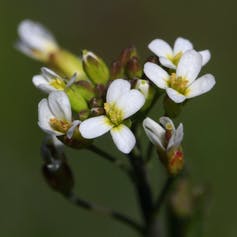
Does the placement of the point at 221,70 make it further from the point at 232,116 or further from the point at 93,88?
the point at 93,88

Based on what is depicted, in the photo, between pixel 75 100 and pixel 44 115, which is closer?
pixel 44 115

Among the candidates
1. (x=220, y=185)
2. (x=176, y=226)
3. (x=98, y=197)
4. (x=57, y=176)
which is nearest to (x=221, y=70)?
(x=220, y=185)

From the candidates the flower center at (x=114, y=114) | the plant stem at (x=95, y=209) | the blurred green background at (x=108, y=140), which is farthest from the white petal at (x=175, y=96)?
the blurred green background at (x=108, y=140)

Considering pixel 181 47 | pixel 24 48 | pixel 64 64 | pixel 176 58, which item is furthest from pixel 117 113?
pixel 24 48

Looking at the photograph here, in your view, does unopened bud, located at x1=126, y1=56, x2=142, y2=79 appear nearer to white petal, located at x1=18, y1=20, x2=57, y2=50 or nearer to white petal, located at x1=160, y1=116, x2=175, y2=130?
white petal, located at x1=160, y1=116, x2=175, y2=130

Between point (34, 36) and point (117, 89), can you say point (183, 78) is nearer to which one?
point (117, 89)

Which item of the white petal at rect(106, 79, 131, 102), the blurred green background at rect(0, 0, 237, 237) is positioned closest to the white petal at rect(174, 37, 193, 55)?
the white petal at rect(106, 79, 131, 102)

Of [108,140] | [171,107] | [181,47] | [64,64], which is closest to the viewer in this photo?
[171,107]
